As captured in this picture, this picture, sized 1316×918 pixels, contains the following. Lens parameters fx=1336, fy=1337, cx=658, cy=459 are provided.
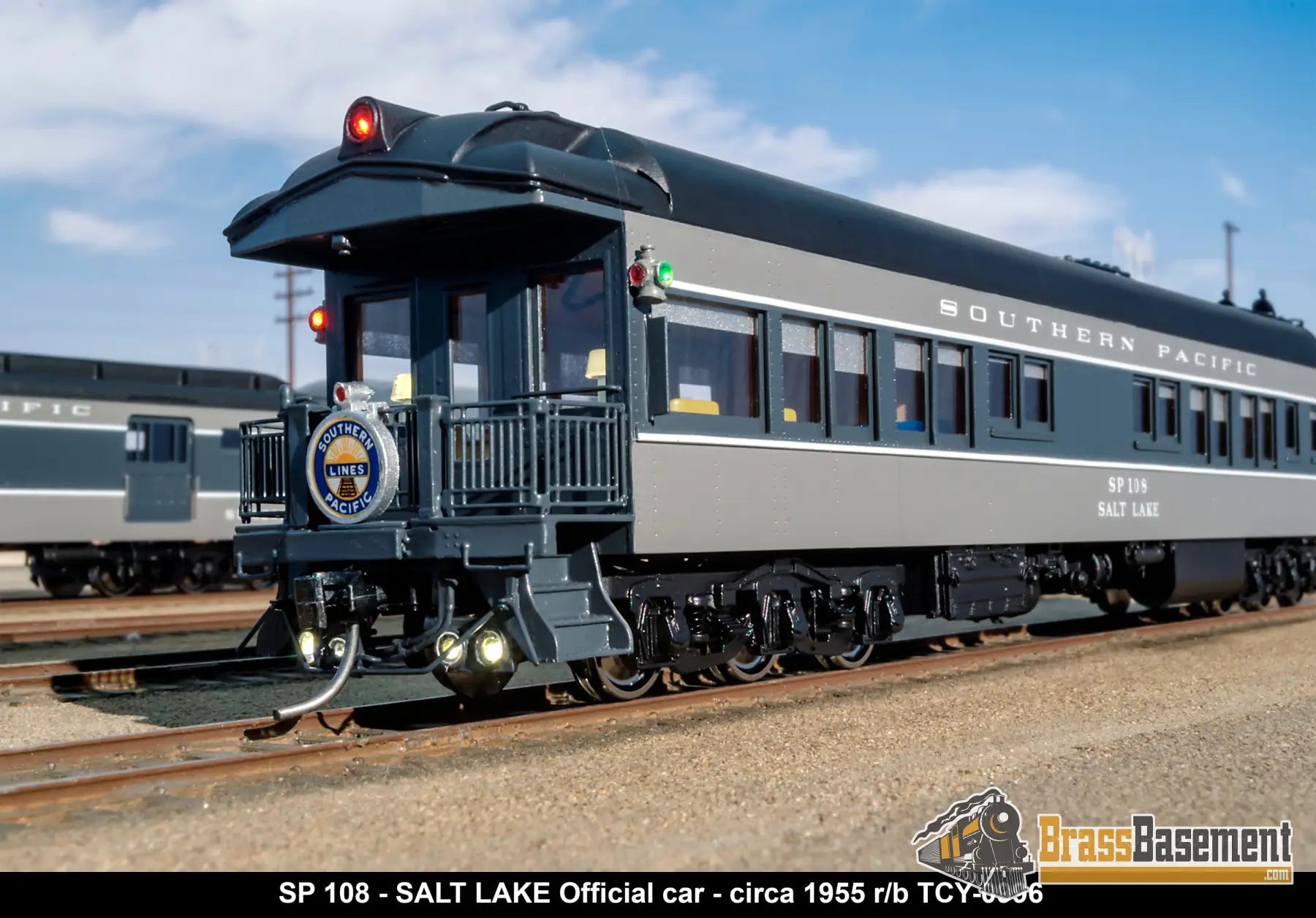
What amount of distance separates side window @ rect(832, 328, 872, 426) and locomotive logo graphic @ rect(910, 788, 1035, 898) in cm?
457

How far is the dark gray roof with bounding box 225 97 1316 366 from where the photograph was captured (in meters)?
8.30

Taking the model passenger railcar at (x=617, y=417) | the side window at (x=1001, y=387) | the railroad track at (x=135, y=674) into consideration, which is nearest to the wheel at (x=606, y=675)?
the model passenger railcar at (x=617, y=417)

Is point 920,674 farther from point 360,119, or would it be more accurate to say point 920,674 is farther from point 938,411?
point 360,119

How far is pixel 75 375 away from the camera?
21.7m

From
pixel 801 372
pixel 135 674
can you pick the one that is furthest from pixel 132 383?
pixel 801 372

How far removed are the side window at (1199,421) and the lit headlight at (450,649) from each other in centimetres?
1029

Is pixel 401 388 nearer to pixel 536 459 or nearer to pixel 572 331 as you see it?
pixel 572 331

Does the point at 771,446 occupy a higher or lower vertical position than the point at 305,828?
higher

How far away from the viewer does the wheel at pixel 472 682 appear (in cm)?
905

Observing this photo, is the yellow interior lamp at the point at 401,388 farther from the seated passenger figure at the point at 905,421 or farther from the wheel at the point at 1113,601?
the wheel at the point at 1113,601

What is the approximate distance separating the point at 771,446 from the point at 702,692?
1830 millimetres

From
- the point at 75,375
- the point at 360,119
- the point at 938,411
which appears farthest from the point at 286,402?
the point at 75,375

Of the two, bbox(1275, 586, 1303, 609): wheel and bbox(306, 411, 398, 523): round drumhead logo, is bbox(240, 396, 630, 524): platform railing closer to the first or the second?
bbox(306, 411, 398, 523): round drumhead logo

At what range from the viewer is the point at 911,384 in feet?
36.2
